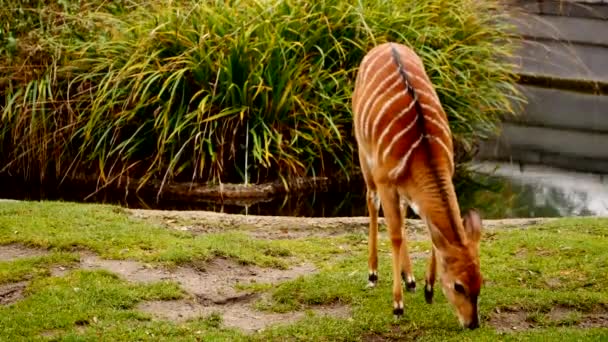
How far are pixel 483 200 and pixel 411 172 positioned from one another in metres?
5.22

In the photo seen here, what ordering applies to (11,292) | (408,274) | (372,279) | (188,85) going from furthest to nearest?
(188,85), (372,279), (408,274), (11,292)

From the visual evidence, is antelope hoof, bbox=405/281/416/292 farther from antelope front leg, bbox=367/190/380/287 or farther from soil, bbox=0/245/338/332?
soil, bbox=0/245/338/332

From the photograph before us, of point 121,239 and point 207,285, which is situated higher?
point 121,239

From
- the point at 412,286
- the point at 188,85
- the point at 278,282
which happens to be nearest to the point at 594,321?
the point at 412,286

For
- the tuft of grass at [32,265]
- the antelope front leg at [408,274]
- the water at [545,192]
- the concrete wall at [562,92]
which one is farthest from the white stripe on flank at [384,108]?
the concrete wall at [562,92]

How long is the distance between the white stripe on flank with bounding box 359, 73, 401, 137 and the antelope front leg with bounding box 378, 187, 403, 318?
0.51 metres

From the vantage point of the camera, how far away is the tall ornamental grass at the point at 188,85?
1116 cm

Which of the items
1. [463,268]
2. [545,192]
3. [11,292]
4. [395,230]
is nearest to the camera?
[463,268]

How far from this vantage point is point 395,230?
6.53 m

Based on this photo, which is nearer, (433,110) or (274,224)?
(433,110)

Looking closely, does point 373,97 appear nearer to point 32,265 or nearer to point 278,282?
point 278,282

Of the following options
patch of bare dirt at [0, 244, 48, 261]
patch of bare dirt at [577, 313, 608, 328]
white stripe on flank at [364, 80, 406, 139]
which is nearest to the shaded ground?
patch of bare dirt at [0, 244, 48, 261]

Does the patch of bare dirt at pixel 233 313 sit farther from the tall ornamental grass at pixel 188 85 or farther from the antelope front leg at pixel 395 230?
the tall ornamental grass at pixel 188 85

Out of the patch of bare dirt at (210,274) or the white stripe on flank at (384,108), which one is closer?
the white stripe on flank at (384,108)
